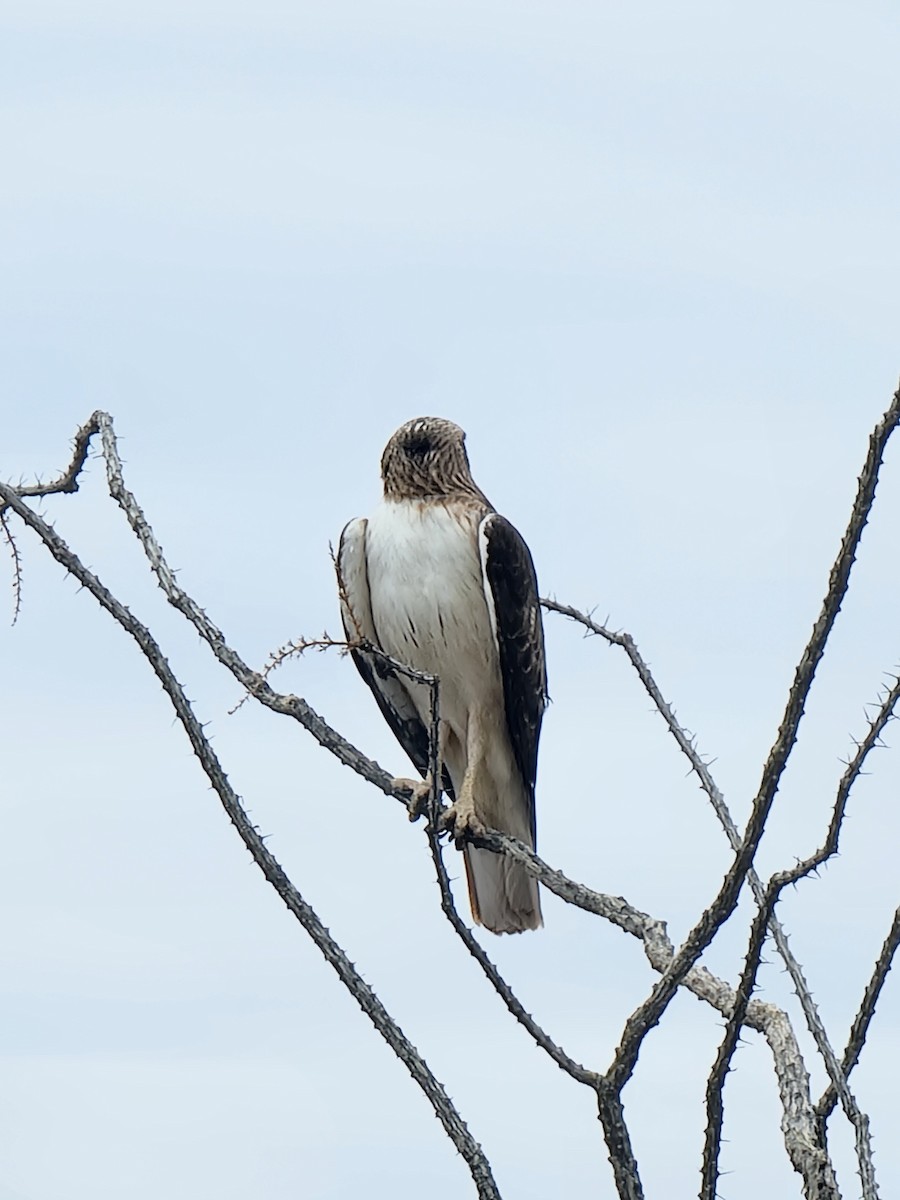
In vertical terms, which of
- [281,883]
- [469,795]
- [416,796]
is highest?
[469,795]

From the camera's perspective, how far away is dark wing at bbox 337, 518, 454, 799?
5.95 m

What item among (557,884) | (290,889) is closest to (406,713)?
(557,884)

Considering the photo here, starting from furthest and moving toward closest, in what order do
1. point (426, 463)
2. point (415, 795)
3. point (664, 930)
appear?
point (426, 463), point (415, 795), point (664, 930)

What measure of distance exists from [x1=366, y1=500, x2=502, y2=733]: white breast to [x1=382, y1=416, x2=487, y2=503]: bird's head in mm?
120

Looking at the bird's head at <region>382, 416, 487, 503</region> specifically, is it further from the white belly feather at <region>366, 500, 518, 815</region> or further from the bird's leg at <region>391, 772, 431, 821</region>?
the bird's leg at <region>391, 772, 431, 821</region>

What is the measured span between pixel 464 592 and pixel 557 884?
1.62 m

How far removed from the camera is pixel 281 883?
141 inches

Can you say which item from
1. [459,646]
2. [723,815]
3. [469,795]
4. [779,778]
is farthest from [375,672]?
[779,778]

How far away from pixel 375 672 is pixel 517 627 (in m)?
0.62

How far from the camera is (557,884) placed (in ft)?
14.4

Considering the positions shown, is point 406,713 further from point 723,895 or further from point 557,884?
point 723,895

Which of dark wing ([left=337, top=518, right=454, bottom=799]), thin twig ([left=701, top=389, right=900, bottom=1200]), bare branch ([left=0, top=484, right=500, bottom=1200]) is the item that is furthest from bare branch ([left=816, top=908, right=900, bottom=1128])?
dark wing ([left=337, top=518, right=454, bottom=799])

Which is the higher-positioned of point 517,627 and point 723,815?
point 517,627

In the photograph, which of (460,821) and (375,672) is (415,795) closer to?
(460,821)
